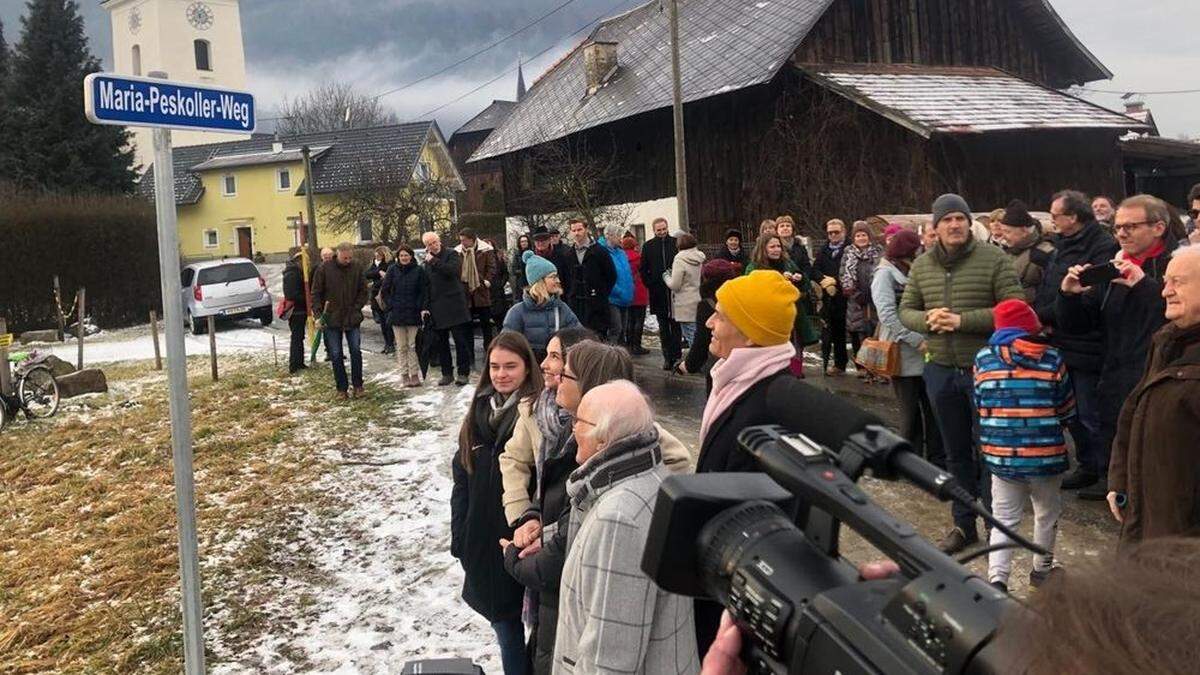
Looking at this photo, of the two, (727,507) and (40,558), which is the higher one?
(727,507)

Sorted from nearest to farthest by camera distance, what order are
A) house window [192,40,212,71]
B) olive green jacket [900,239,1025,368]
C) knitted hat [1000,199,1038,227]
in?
olive green jacket [900,239,1025,368], knitted hat [1000,199,1038,227], house window [192,40,212,71]

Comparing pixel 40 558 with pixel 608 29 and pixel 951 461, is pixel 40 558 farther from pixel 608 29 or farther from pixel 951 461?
pixel 608 29

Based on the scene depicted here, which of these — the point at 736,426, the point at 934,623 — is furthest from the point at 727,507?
the point at 736,426

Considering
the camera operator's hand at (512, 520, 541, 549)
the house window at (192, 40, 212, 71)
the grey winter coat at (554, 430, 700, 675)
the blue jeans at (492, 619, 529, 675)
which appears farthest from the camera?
the house window at (192, 40, 212, 71)

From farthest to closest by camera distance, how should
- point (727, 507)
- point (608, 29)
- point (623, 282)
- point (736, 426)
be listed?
point (608, 29), point (623, 282), point (736, 426), point (727, 507)

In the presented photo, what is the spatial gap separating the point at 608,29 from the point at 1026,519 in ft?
110

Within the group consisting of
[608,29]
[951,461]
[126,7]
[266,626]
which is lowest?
[266,626]

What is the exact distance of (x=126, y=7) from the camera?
61719mm

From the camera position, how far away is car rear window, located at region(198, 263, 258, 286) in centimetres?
2090

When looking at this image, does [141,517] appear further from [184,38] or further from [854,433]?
[184,38]

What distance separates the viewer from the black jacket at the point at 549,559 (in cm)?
305

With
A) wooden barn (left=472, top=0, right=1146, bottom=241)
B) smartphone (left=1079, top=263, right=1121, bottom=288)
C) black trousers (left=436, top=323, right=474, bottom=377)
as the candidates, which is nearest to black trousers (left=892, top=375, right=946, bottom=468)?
smartphone (left=1079, top=263, right=1121, bottom=288)

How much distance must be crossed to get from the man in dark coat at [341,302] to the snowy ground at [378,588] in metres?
2.87

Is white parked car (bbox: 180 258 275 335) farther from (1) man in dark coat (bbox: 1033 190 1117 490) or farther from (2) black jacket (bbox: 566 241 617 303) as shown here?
(1) man in dark coat (bbox: 1033 190 1117 490)
